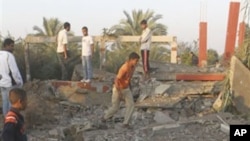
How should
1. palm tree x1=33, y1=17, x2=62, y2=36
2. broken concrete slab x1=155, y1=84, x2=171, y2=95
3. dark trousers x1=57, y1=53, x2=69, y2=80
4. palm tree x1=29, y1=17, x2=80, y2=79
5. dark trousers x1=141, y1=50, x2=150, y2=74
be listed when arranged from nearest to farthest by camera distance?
1. broken concrete slab x1=155, y1=84, x2=171, y2=95
2. dark trousers x1=141, y1=50, x2=150, y2=74
3. dark trousers x1=57, y1=53, x2=69, y2=80
4. palm tree x1=29, y1=17, x2=80, y2=79
5. palm tree x1=33, y1=17, x2=62, y2=36

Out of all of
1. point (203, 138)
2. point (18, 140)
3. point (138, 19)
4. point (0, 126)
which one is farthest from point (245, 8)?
point (138, 19)

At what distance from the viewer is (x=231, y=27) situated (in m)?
18.0

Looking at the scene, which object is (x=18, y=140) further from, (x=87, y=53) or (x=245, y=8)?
(x=87, y=53)

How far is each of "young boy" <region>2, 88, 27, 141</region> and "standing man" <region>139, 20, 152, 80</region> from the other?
27.8 feet

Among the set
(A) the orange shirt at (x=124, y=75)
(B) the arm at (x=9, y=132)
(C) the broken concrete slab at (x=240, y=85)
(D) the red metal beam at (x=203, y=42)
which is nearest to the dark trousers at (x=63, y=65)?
(A) the orange shirt at (x=124, y=75)

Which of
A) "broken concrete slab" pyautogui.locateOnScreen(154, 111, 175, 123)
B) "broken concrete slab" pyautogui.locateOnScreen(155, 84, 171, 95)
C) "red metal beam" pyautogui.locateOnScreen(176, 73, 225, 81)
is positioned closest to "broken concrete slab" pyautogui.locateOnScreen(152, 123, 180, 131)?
"broken concrete slab" pyautogui.locateOnScreen(154, 111, 175, 123)

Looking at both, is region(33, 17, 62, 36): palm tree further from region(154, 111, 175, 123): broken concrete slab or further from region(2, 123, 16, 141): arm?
region(2, 123, 16, 141): arm

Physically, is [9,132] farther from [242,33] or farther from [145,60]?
[145,60]

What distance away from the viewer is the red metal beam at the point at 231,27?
56.9ft

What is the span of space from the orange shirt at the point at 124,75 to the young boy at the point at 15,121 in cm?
437

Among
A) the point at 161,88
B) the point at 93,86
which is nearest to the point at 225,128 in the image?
the point at 161,88

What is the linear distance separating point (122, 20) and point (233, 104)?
2448cm

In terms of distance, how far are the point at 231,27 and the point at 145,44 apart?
4478mm

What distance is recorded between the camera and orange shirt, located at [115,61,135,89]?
10.5m
